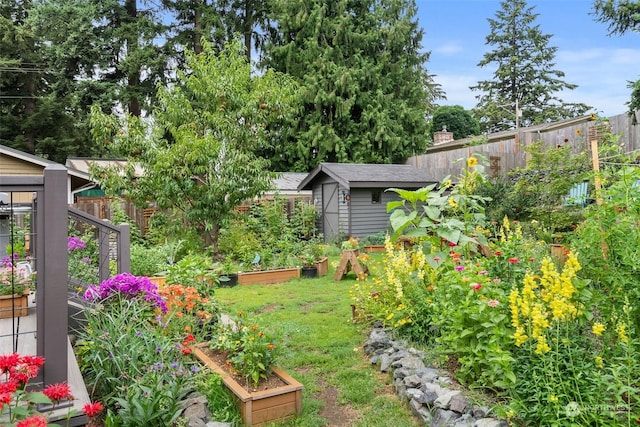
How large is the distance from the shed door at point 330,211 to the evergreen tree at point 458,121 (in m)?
14.3

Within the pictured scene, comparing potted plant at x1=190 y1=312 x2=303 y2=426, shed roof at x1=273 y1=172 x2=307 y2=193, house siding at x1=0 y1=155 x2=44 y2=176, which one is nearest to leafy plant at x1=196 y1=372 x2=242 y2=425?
potted plant at x1=190 y1=312 x2=303 y2=426

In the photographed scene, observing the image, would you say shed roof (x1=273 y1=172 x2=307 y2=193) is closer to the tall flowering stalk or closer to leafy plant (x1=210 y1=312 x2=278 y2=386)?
leafy plant (x1=210 y1=312 x2=278 y2=386)

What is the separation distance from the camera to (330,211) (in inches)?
533

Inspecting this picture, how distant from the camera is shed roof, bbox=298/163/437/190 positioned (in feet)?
40.5

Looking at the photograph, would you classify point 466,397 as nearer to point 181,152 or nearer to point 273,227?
point 181,152

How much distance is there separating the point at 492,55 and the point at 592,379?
2939cm

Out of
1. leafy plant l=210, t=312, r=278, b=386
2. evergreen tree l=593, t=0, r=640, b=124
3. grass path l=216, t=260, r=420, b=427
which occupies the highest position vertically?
evergreen tree l=593, t=0, r=640, b=124

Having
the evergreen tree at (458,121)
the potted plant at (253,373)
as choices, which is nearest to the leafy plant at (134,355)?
the potted plant at (253,373)

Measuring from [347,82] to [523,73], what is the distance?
544 inches

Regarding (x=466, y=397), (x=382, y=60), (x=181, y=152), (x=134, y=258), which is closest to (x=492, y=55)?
(x=382, y=60)

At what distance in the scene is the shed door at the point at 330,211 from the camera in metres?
13.2

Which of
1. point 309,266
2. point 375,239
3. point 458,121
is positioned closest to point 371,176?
point 375,239

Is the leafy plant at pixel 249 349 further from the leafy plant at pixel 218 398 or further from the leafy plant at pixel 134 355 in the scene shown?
the leafy plant at pixel 134 355

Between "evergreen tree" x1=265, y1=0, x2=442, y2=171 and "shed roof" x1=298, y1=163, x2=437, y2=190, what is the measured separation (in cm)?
539
